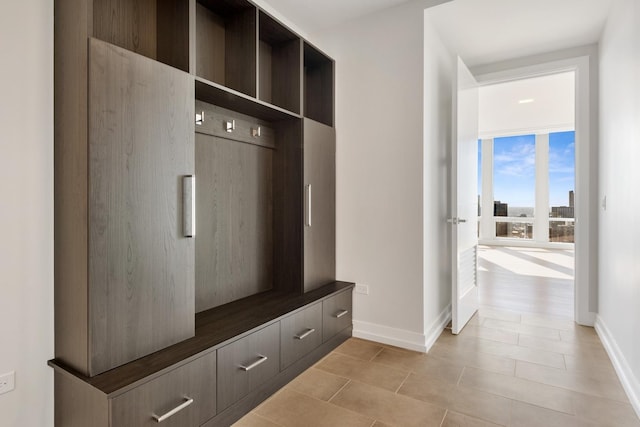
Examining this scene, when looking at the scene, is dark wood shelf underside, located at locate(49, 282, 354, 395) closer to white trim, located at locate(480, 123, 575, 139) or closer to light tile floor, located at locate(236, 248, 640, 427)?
light tile floor, located at locate(236, 248, 640, 427)

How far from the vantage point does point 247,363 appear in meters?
1.94

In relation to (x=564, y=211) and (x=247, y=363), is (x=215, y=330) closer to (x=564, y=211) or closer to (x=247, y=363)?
(x=247, y=363)

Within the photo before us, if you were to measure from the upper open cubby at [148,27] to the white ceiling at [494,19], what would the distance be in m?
1.03

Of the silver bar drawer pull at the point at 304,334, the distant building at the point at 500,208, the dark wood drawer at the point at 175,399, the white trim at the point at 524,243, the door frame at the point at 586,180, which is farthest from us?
the distant building at the point at 500,208

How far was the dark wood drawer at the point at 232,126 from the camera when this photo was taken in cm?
224

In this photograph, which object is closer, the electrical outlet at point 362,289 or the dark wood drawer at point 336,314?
the dark wood drawer at point 336,314

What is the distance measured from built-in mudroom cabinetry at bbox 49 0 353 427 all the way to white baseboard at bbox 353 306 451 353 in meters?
0.33

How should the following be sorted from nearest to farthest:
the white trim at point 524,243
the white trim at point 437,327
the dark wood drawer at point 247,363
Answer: the dark wood drawer at point 247,363, the white trim at point 437,327, the white trim at point 524,243

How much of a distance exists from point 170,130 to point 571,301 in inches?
179

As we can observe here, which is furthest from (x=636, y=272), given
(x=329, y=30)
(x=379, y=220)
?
(x=329, y=30)

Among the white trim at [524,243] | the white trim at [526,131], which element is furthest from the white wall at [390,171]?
the white trim at [524,243]

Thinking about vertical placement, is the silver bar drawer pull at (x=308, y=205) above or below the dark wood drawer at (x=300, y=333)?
above
